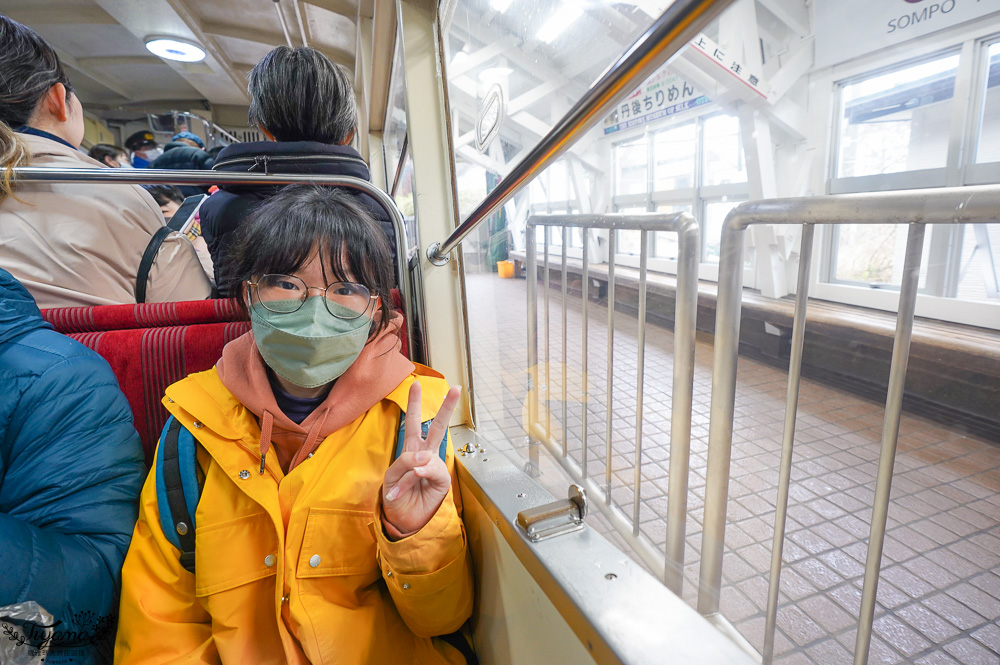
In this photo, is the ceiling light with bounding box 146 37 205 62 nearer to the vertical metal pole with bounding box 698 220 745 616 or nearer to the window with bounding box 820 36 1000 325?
the vertical metal pole with bounding box 698 220 745 616

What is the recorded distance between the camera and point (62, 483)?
3.01ft

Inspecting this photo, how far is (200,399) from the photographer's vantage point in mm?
974

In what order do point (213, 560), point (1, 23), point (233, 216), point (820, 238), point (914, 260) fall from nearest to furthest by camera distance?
point (914, 260), point (820, 238), point (213, 560), point (1, 23), point (233, 216)

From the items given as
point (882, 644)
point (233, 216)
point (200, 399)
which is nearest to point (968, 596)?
point (882, 644)

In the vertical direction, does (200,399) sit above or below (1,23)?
below

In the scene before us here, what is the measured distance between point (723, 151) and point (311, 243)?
813mm

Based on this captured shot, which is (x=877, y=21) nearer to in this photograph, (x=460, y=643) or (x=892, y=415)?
(x=892, y=415)

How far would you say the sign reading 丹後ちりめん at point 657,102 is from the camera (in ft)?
2.97

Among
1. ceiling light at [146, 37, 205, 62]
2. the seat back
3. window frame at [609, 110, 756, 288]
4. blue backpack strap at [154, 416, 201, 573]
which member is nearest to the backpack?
blue backpack strap at [154, 416, 201, 573]

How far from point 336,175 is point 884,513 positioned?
163 cm

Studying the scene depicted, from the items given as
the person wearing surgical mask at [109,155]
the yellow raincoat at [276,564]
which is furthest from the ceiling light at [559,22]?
the person wearing surgical mask at [109,155]

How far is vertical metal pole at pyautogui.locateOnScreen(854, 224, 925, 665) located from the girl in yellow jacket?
656 mm

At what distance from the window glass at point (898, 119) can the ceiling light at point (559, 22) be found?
0.57 metres

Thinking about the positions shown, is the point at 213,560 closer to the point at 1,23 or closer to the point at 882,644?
the point at 882,644
